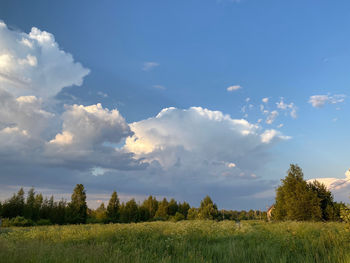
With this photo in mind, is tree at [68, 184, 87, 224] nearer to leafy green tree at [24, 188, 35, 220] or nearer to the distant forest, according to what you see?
the distant forest

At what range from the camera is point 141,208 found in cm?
5122

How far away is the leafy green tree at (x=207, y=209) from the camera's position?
44.9m

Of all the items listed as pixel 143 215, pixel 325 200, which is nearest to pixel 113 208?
pixel 143 215

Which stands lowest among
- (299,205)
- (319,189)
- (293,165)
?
(299,205)

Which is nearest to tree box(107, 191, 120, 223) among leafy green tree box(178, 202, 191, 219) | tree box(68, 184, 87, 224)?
tree box(68, 184, 87, 224)

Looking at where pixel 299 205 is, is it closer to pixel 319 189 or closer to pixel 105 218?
pixel 319 189

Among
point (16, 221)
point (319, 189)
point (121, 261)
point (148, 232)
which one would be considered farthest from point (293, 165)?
point (16, 221)

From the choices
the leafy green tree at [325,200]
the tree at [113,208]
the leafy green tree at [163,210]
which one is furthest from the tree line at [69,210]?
the leafy green tree at [325,200]

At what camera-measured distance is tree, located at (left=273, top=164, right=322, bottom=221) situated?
27.3 m

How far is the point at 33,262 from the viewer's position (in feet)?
14.4

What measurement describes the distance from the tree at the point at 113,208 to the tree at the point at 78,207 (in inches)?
174

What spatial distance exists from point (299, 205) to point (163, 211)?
35929mm

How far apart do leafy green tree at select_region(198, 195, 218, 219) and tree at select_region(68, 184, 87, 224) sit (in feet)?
69.0

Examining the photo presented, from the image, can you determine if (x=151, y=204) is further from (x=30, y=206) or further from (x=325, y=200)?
(x=325, y=200)
